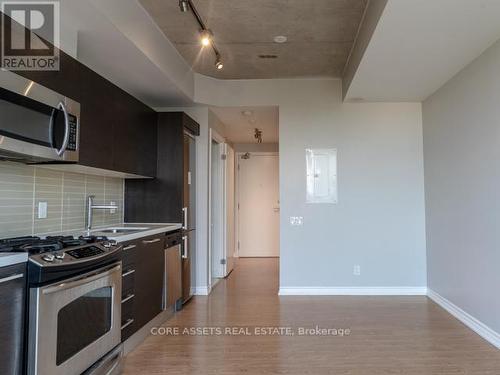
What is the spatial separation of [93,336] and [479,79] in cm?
358

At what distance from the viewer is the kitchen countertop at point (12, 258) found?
1510 mm

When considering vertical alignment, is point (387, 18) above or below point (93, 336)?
above

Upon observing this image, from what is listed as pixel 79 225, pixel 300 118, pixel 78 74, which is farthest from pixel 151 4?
pixel 300 118

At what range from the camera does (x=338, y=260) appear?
433 centimetres

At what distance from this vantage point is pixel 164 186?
3857mm

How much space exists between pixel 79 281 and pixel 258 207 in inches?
219

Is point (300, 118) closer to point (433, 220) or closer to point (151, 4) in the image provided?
point (433, 220)

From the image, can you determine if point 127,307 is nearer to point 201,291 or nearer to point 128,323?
point 128,323

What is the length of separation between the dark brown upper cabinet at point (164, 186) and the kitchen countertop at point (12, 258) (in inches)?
87.5

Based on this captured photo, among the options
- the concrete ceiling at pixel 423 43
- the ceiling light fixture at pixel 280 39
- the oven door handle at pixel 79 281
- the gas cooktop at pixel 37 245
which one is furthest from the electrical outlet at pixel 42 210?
the concrete ceiling at pixel 423 43

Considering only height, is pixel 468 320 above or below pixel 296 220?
below

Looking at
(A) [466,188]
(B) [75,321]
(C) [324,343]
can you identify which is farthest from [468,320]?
(B) [75,321]

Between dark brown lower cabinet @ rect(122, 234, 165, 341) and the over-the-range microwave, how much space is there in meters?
0.88

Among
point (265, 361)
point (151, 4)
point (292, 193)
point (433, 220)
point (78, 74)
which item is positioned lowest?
point (265, 361)
